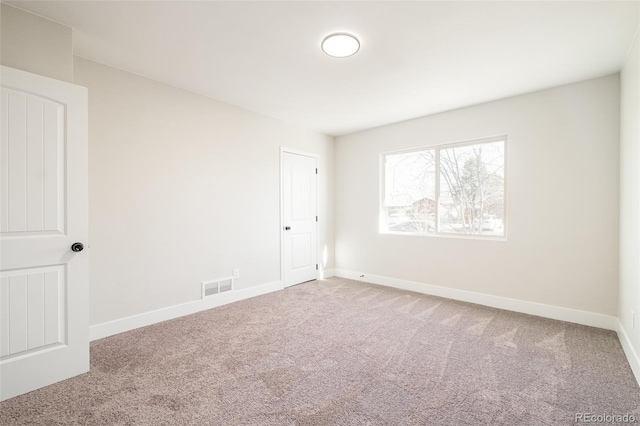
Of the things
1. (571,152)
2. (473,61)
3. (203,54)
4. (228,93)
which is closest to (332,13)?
(203,54)

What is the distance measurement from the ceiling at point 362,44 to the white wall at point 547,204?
0.28 m

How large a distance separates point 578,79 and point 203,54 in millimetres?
3850

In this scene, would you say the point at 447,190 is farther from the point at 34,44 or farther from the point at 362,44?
the point at 34,44

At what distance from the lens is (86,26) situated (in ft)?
7.24

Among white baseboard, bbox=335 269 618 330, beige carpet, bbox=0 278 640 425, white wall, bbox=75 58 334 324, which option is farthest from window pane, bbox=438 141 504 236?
white wall, bbox=75 58 334 324

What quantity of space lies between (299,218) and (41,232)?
10.5 feet

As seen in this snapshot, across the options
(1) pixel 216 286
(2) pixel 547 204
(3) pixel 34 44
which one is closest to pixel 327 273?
(1) pixel 216 286

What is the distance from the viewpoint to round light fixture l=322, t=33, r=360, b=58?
230 centimetres

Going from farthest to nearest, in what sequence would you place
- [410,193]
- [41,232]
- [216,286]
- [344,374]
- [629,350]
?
[410,193]
[216,286]
[629,350]
[344,374]
[41,232]

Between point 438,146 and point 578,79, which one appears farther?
point 438,146

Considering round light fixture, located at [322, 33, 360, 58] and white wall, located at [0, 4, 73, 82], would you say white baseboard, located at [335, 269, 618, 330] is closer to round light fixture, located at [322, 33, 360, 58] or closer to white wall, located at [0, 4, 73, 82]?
round light fixture, located at [322, 33, 360, 58]

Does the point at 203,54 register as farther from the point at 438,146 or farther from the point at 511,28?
the point at 438,146

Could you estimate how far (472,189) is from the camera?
3.87 m

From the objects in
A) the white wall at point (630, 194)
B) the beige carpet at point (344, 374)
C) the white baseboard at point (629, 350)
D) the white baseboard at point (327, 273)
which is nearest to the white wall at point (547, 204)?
the white wall at point (630, 194)
